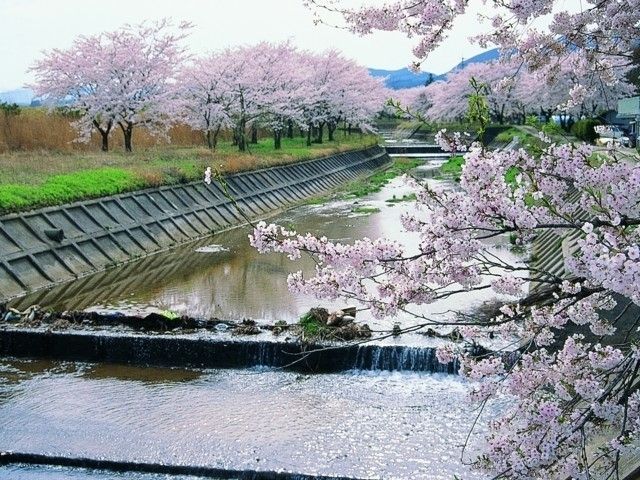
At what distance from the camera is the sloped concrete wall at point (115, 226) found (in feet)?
57.1

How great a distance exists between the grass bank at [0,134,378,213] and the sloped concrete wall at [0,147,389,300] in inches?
13.0

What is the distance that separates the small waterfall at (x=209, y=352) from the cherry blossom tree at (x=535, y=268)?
635cm

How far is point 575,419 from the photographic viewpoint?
4160 millimetres

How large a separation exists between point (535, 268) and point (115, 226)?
58.3 feet

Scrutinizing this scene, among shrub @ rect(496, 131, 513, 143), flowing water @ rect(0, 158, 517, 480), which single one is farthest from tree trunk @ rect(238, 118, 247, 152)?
flowing water @ rect(0, 158, 517, 480)

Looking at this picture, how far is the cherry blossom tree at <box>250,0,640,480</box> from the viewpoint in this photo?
4000 millimetres

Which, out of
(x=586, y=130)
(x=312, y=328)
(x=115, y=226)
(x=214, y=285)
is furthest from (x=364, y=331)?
(x=586, y=130)

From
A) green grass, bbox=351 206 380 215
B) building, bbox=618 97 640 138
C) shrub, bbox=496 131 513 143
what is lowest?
green grass, bbox=351 206 380 215

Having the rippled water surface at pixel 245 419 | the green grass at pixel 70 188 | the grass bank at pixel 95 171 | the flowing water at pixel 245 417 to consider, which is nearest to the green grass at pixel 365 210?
A: the grass bank at pixel 95 171

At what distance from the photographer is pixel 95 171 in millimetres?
22797

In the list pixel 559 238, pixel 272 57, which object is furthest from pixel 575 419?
pixel 272 57

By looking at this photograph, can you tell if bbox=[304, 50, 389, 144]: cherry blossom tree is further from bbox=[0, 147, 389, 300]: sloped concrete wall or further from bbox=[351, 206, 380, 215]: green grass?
bbox=[351, 206, 380, 215]: green grass

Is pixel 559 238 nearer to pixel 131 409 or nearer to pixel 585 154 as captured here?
pixel 131 409

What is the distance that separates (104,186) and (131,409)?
41.2 feet
